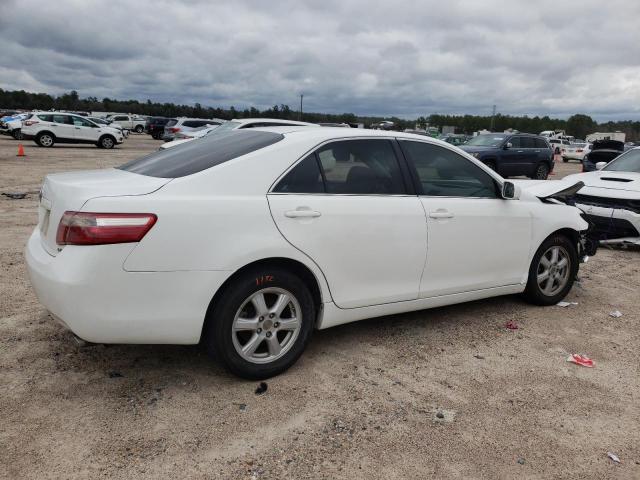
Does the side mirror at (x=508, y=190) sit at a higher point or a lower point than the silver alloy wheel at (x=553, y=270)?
higher

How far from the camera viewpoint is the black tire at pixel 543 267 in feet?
16.4

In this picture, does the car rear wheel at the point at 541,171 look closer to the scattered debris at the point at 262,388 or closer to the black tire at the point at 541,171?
the black tire at the point at 541,171

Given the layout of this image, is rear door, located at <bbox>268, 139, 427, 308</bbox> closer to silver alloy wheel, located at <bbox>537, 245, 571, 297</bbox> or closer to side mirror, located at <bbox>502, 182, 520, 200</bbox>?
side mirror, located at <bbox>502, 182, 520, 200</bbox>

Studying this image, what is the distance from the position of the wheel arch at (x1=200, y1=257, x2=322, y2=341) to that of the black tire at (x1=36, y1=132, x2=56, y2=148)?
86.4 ft

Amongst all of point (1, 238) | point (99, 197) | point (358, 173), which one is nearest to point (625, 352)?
point (358, 173)

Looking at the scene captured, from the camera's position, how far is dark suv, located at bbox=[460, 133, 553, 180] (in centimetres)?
1788

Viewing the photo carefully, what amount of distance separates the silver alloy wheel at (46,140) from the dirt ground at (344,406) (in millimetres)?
24271

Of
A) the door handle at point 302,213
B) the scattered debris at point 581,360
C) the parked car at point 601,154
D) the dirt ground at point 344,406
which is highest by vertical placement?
the door handle at point 302,213

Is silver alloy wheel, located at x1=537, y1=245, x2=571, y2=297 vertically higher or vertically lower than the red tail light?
lower

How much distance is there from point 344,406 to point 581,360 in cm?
197

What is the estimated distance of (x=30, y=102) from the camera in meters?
110

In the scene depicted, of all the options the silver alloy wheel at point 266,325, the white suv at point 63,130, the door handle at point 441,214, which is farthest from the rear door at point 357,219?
the white suv at point 63,130

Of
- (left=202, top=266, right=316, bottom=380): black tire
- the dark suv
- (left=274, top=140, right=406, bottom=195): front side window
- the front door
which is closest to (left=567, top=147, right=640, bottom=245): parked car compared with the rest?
the front door

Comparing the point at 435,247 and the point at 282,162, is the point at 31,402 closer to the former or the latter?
the point at 282,162
